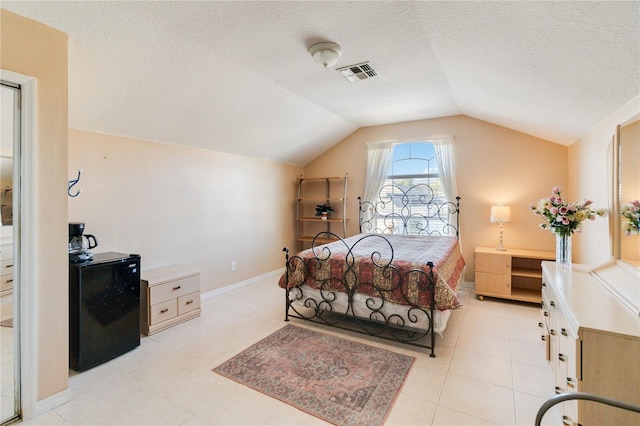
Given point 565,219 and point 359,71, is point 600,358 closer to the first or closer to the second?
point 565,219

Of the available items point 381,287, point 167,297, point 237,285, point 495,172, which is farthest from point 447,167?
point 167,297

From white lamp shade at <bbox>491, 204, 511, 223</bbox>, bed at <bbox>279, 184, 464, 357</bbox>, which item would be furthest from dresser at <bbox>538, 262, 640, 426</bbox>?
white lamp shade at <bbox>491, 204, 511, 223</bbox>

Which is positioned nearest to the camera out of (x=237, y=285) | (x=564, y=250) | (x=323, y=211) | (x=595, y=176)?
(x=564, y=250)

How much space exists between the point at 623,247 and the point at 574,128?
1.62 m

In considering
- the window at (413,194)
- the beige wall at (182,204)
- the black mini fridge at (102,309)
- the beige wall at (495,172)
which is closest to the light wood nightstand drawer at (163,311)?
the black mini fridge at (102,309)

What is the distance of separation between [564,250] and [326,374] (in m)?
2.34

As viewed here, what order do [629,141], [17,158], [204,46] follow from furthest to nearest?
[204,46], [629,141], [17,158]

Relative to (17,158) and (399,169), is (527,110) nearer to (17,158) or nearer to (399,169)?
(399,169)

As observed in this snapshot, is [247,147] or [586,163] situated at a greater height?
[247,147]

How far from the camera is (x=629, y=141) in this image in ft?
6.43

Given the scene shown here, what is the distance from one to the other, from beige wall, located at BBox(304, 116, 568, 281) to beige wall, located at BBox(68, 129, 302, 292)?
258 centimetres

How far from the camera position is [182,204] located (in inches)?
146

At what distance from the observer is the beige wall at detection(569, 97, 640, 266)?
231cm

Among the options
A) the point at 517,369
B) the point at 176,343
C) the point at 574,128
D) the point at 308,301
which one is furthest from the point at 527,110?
the point at 176,343
